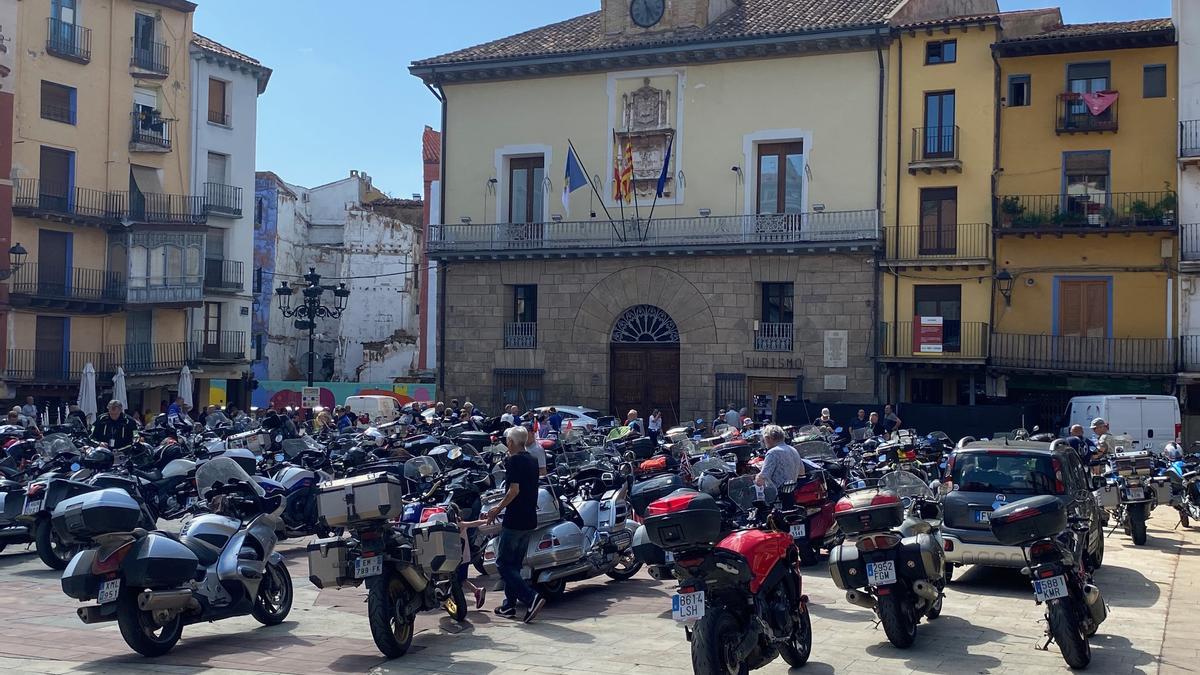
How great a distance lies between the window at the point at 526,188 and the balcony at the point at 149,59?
1277 centimetres

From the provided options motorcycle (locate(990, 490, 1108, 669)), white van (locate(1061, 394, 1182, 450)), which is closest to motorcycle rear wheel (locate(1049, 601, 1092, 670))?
motorcycle (locate(990, 490, 1108, 669))

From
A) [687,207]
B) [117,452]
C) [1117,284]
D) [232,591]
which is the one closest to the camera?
[232,591]

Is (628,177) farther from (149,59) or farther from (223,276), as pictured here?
(149,59)

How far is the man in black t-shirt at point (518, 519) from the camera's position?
10969mm

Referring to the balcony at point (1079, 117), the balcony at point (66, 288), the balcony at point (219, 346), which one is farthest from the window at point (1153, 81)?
the balcony at point (66, 288)

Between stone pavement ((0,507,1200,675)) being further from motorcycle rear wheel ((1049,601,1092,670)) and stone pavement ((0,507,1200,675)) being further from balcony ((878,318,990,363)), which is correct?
balcony ((878,318,990,363))

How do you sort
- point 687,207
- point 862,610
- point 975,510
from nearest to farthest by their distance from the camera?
point 862,610
point 975,510
point 687,207

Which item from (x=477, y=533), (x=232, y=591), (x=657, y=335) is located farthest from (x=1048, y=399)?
(x=232, y=591)

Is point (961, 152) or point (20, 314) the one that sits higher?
point (961, 152)

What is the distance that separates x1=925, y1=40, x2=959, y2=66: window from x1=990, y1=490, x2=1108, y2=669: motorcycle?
1038 inches

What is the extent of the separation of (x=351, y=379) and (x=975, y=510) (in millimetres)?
49686

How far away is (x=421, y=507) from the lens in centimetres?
1197

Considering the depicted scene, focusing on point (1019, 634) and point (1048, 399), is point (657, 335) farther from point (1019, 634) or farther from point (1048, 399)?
point (1019, 634)

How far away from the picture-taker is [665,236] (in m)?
35.5
